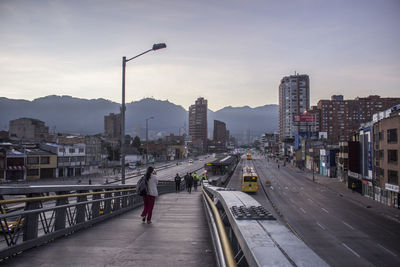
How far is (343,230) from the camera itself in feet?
89.0

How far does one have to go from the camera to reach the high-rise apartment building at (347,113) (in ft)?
527

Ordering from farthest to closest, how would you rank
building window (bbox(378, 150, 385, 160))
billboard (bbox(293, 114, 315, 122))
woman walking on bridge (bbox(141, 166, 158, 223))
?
billboard (bbox(293, 114, 315, 122)) → building window (bbox(378, 150, 385, 160)) → woman walking on bridge (bbox(141, 166, 158, 223))

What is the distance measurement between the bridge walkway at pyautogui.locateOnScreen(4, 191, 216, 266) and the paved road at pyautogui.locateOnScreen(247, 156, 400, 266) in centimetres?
1481

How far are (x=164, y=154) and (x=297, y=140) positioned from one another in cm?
6297

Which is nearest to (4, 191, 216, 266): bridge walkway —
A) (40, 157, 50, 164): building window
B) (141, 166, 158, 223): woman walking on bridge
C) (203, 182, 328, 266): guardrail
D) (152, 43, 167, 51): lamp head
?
(141, 166, 158, 223): woman walking on bridge

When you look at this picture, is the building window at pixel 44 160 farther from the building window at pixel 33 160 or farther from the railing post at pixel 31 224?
the railing post at pixel 31 224

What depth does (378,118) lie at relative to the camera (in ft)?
141

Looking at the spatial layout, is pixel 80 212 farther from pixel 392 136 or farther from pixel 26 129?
pixel 26 129

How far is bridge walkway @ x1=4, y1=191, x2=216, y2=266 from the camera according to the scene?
4.72 metres

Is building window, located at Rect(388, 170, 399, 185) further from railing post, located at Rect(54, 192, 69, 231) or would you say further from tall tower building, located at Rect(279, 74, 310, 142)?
tall tower building, located at Rect(279, 74, 310, 142)

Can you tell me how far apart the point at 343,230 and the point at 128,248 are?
26.5m

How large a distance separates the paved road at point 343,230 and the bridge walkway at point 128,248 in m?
14.8

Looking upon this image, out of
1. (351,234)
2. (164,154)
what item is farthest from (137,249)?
(164,154)

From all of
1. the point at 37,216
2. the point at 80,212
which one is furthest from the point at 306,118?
the point at 37,216
